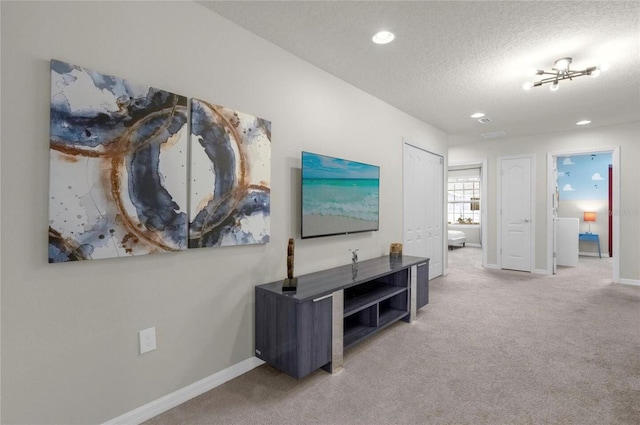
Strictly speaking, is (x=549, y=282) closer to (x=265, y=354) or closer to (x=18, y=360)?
(x=265, y=354)

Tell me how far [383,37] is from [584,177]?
25.2 feet

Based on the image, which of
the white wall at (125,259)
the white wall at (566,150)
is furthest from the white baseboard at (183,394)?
the white wall at (566,150)

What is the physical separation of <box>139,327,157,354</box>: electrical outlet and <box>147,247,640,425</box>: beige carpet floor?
404mm

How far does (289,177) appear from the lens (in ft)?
8.77

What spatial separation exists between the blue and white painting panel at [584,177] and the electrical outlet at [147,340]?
8.60 metres

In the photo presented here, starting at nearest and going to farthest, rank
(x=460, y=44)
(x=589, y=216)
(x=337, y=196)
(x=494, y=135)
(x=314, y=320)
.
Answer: (x=314, y=320) < (x=460, y=44) < (x=337, y=196) < (x=494, y=135) < (x=589, y=216)

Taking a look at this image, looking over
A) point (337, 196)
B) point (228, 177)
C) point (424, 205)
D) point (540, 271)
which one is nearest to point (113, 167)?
point (228, 177)

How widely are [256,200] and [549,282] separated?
5057 mm

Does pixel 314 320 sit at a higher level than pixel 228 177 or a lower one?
lower

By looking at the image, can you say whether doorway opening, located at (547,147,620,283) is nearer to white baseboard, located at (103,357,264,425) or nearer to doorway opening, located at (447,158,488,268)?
doorway opening, located at (447,158,488,268)

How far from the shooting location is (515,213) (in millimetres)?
5938

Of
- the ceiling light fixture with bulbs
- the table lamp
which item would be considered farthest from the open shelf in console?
the table lamp

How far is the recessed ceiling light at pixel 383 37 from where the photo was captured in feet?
7.87

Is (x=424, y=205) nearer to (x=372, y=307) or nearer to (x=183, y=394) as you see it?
(x=372, y=307)
